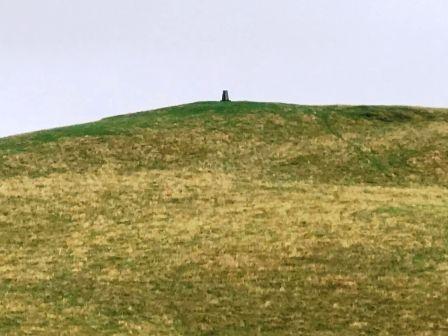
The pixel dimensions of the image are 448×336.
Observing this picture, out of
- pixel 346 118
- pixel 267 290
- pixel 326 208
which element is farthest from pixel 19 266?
pixel 346 118

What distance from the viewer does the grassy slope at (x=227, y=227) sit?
21.0 metres

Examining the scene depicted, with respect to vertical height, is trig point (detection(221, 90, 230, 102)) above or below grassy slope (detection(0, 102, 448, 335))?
above

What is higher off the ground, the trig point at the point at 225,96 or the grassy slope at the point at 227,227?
the trig point at the point at 225,96

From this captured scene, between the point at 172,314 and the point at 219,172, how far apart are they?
68.3 ft

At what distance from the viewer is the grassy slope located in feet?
68.8

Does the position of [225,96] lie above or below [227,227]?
above

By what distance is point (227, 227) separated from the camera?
1167 inches

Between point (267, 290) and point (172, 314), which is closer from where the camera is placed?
point (172, 314)

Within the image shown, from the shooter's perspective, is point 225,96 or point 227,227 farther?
point 225,96

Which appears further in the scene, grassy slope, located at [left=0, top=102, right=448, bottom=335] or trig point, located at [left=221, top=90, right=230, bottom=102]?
trig point, located at [left=221, top=90, right=230, bottom=102]

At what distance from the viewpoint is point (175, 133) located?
163 feet

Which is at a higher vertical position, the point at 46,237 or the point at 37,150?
the point at 37,150

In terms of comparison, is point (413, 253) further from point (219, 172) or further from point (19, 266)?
point (219, 172)

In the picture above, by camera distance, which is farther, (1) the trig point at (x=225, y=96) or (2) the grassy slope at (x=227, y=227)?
(1) the trig point at (x=225, y=96)
